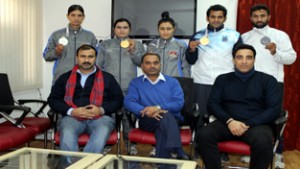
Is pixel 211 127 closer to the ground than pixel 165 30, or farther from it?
closer to the ground

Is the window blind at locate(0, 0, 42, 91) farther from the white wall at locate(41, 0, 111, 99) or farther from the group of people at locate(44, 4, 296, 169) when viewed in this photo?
the group of people at locate(44, 4, 296, 169)

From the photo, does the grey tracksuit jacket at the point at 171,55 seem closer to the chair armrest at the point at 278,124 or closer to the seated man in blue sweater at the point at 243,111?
the seated man in blue sweater at the point at 243,111

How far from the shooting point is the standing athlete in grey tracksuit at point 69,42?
3.47 meters

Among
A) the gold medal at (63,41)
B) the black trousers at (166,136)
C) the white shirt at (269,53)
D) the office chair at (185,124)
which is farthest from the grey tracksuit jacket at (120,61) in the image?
the white shirt at (269,53)

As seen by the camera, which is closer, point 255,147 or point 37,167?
point 37,167

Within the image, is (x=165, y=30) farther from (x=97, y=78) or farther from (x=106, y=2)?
(x=106, y=2)

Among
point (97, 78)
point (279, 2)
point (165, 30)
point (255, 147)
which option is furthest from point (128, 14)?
point (255, 147)

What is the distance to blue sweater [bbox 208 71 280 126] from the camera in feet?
8.98

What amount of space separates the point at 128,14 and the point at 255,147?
256 centimetres

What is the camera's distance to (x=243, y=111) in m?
2.81

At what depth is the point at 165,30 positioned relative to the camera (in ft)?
11.2

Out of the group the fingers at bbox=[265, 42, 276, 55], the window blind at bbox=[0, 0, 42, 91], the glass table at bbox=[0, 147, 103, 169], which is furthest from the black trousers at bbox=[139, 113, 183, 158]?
the window blind at bbox=[0, 0, 42, 91]

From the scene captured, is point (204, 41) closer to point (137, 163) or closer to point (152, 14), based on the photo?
point (152, 14)

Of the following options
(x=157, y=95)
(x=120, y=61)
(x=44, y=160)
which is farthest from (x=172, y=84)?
(x=44, y=160)
